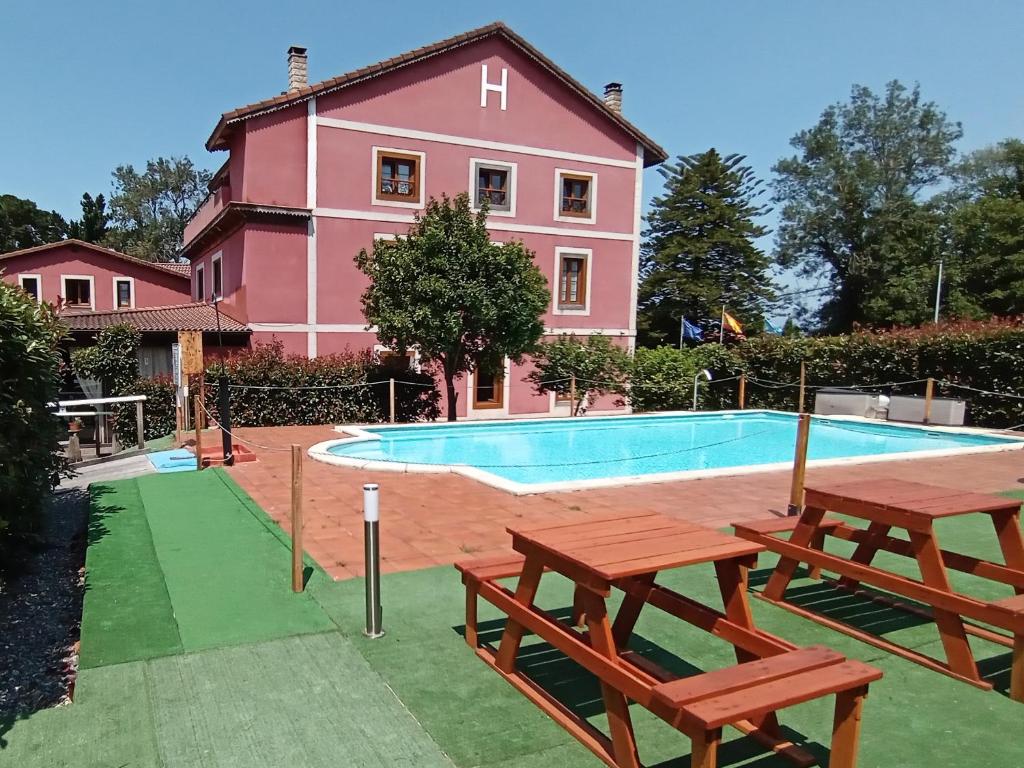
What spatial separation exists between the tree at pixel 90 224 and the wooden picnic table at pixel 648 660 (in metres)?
53.8

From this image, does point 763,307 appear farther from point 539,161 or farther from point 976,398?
point 976,398

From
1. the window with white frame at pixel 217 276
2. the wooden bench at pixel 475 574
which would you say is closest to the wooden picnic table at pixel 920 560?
the wooden bench at pixel 475 574

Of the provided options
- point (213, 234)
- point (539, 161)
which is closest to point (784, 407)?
point (539, 161)

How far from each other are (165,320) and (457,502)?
1556 centimetres

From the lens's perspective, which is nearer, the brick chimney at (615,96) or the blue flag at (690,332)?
the brick chimney at (615,96)

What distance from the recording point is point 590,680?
11.5 feet

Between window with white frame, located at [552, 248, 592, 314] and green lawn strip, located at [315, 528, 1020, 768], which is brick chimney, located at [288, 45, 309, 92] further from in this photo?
green lawn strip, located at [315, 528, 1020, 768]

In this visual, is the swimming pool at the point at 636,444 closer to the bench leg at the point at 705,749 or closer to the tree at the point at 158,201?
the bench leg at the point at 705,749

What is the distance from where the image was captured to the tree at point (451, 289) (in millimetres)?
15148

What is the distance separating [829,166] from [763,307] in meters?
14.4

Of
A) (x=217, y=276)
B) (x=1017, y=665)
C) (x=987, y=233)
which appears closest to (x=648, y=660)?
(x=1017, y=665)

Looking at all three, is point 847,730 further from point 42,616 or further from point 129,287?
point 129,287

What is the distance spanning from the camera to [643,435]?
1568 cm

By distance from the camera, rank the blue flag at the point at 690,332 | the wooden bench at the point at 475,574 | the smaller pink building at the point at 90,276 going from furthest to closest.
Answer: the blue flag at the point at 690,332 → the smaller pink building at the point at 90,276 → the wooden bench at the point at 475,574
